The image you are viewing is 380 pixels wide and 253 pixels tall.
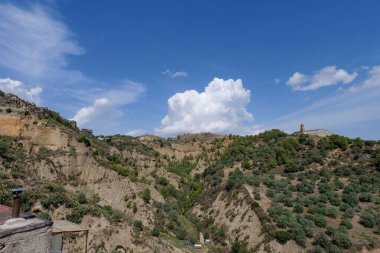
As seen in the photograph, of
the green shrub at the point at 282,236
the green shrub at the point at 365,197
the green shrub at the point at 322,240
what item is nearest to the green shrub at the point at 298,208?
the green shrub at the point at 322,240

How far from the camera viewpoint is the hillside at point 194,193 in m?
26.9

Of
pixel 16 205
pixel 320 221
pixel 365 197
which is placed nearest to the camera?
pixel 16 205

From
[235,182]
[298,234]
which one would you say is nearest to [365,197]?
[298,234]

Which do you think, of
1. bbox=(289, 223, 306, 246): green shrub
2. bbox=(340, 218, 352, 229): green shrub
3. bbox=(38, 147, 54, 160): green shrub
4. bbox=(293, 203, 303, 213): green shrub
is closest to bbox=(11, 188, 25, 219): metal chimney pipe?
bbox=(289, 223, 306, 246): green shrub

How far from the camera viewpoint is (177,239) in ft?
109

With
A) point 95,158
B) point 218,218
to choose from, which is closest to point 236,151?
point 218,218

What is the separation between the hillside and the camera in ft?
88.1

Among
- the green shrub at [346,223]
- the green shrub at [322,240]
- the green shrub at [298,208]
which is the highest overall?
the green shrub at [298,208]

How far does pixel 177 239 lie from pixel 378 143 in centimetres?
3937

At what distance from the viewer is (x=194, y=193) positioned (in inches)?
2093

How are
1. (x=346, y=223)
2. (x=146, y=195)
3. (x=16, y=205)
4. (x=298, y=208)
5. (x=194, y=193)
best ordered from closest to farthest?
(x=16, y=205), (x=346, y=223), (x=298, y=208), (x=146, y=195), (x=194, y=193)

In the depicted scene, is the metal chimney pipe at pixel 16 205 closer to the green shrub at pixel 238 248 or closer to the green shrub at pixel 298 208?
the green shrub at pixel 238 248

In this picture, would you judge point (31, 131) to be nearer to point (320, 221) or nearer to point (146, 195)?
point (146, 195)

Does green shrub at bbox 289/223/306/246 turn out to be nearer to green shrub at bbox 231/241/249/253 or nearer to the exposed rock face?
green shrub at bbox 231/241/249/253
